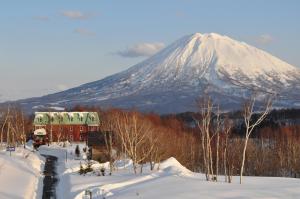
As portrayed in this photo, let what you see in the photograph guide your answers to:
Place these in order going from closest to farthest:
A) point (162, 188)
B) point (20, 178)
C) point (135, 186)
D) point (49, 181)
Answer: point (162, 188), point (135, 186), point (49, 181), point (20, 178)

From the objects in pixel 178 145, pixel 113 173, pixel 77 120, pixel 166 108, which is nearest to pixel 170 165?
pixel 113 173

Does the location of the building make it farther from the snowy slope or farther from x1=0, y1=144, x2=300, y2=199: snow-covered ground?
the snowy slope

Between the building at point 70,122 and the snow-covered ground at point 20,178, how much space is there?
44708 millimetres

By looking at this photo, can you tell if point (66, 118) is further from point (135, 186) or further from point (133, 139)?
point (135, 186)

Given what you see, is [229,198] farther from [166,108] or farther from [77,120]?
[166,108]

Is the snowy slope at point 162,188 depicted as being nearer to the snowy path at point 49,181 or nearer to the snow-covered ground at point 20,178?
the snowy path at point 49,181

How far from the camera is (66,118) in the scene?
8969cm

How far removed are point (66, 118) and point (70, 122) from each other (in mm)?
937

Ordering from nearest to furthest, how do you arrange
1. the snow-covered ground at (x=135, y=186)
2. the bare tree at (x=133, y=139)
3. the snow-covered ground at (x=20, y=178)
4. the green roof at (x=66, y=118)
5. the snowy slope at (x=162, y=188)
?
1. the snowy slope at (x=162, y=188)
2. the snow-covered ground at (x=135, y=186)
3. the snow-covered ground at (x=20, y=178)
4. the bare tree at (x=133, y=139)
5. the green roof at (x=66, y=118)

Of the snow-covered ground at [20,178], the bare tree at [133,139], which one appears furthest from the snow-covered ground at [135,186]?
the bare tree at [133,139]

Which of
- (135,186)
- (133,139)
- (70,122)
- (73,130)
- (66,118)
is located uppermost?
(66,118)

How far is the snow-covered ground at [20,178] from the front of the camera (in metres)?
24.4

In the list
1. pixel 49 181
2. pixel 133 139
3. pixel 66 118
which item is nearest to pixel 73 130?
pixel 66 118

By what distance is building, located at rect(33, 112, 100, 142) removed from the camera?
287 feet
